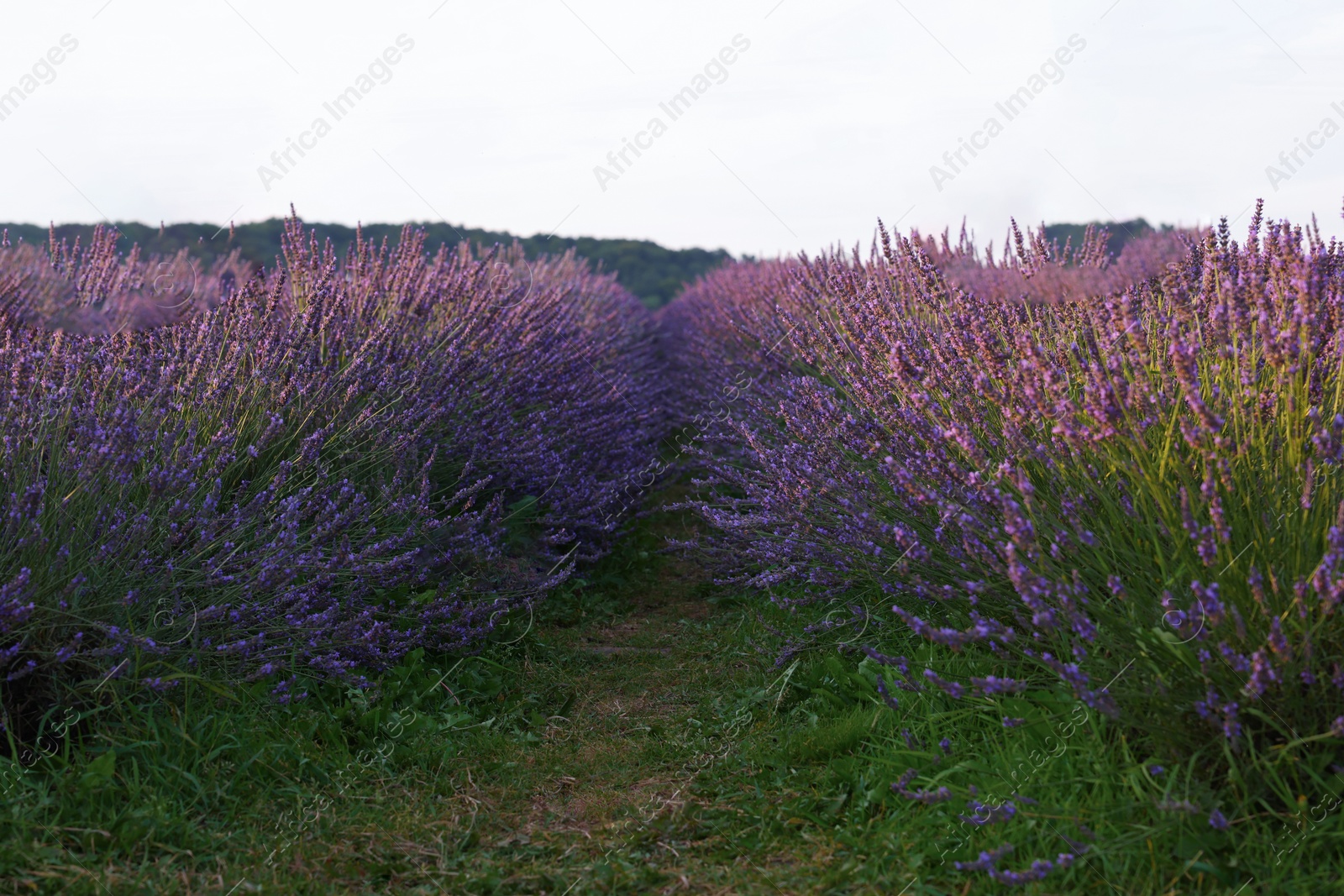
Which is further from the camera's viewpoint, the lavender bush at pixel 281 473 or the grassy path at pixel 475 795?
the lavender bush at pixel 281 473

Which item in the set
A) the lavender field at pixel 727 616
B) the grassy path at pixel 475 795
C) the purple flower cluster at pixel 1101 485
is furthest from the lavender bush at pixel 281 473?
the purple flower cluster at pixel 1101 485

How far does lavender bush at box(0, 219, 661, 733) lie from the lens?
2484 millimetres

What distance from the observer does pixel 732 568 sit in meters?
4.06

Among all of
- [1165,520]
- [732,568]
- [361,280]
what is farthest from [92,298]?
[1165,520]

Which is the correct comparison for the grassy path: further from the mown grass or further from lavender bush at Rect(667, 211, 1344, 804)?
lavender bush at Rect(667, 211, 1344, 804)

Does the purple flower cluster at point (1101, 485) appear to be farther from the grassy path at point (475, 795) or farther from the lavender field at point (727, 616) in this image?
the grassy path at point (475, 795)

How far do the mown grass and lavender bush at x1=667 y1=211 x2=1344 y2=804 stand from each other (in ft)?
0.45

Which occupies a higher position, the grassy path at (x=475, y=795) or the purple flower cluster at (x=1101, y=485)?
the purple flower cluster at (x=1101, y=485)

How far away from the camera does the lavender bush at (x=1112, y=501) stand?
1876 mm

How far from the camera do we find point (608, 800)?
2455 millimetres

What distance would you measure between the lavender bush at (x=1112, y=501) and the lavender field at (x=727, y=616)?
A: 0.02m

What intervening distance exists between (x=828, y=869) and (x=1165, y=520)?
1049 mm

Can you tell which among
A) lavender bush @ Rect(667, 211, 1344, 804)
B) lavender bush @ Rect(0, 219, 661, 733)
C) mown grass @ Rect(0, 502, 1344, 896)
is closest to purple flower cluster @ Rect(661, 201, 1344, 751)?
lavender bush @ Rect(667, 211, 1344, 804)

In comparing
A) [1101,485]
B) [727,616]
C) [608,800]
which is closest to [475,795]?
[608,800]
